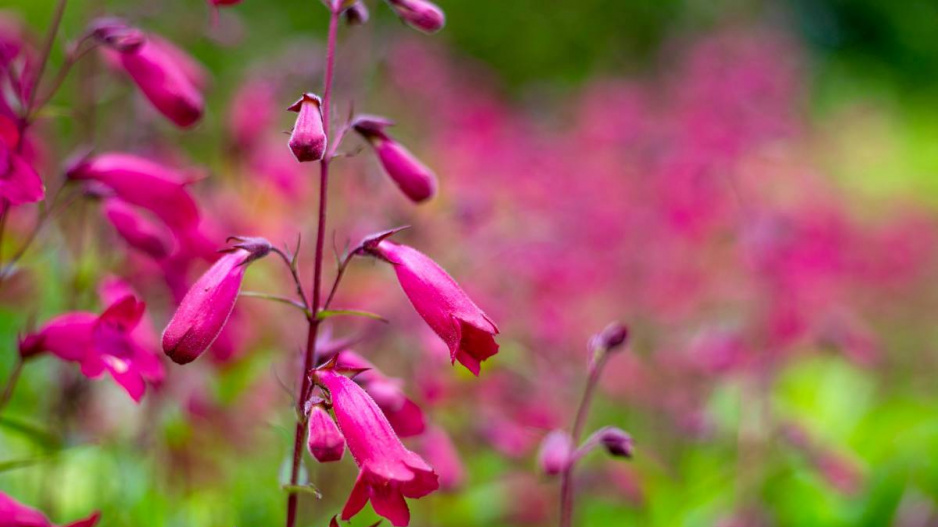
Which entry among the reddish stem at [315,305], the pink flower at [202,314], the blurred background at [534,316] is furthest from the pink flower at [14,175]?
the reddish stem at [315,305]

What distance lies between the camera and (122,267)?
7.80 feet

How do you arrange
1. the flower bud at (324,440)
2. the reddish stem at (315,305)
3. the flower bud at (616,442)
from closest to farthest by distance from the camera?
the flower bud at (324,440), the reddish stem at (315,305), the flower bud at (616,442)

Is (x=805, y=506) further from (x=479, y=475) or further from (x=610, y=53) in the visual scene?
(x=610, y=53)

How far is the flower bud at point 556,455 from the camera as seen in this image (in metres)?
1.52

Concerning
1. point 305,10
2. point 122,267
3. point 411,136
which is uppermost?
point 122,267

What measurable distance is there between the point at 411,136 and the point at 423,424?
5.56m

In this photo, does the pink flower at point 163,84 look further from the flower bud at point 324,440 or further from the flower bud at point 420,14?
the flower bud at point 324,440

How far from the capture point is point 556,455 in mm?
1533

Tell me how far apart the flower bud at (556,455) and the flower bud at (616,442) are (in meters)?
0.06

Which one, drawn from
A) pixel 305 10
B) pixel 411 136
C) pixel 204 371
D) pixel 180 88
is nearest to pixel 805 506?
pixel 204 371

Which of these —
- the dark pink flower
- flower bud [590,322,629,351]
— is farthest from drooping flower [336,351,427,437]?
the dark pink flower

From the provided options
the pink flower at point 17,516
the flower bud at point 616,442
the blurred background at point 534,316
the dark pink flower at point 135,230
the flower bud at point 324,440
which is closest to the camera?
the flower bud at point 324,440

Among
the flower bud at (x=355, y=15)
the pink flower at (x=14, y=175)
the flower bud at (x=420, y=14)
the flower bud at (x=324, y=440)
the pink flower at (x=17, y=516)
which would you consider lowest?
the pink flower at (x=17, y=516)

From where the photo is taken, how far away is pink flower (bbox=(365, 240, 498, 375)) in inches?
48.5
